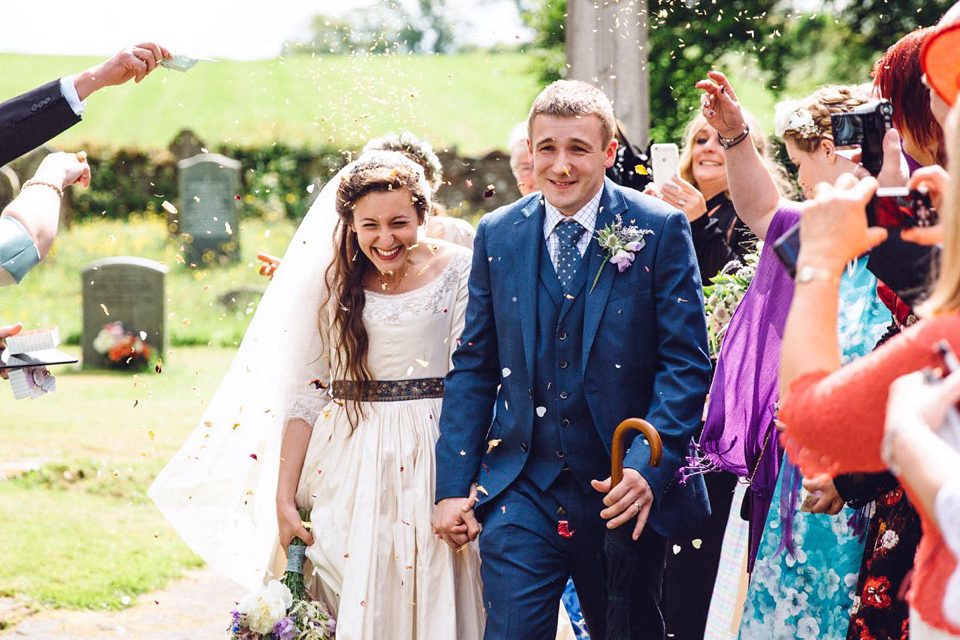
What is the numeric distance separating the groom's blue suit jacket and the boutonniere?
2 centimetres

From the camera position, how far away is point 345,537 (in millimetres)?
4562

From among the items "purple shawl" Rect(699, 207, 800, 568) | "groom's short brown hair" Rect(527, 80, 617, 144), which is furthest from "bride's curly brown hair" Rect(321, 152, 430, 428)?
"purple shawl" Rect(699, 207, 800, 568)

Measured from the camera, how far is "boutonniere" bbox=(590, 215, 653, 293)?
3982 mm

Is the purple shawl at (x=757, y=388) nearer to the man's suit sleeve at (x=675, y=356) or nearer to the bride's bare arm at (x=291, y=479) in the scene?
the man's suit sleeve at (x=675, y=356)

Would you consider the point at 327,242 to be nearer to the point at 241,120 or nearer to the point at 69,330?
the point at 69,330

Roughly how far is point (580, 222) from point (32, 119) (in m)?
1.88

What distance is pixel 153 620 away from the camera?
6496 mm

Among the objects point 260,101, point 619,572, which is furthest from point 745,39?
point 260,101

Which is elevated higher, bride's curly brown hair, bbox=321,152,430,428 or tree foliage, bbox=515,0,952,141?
tree foliage, bbox=515,0,952,141

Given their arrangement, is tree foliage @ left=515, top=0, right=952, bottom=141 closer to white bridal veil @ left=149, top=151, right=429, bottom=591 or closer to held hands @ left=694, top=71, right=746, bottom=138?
white bridal veil @ left=149, top=151, right=429, bottom=591

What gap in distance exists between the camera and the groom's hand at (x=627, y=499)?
12.3ft

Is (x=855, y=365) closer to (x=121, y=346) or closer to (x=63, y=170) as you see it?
(x=63, y=170)

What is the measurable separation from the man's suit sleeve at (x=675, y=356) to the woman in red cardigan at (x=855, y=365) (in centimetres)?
138

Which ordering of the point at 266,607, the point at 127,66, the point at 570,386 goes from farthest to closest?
the point at 266,607 < the point at 127,66 < the point at 570,386
